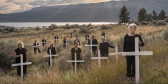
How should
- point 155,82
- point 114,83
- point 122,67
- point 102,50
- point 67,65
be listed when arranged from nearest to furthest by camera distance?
point 155,82, point 114,83, point 122,67, point 102,50, point 67,65

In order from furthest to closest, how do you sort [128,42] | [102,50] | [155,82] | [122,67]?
[102,50] → [122,67] → [128,42] → [155,82]

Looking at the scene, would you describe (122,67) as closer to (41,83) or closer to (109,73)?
(109,73)

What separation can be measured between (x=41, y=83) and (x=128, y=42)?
2.98m

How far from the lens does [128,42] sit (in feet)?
12.2

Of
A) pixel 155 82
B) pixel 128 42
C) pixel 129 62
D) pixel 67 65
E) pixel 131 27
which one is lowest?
pixel 67 65

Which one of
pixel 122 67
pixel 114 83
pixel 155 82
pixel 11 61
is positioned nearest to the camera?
pixel 155 82

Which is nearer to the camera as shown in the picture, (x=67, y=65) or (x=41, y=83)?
(x=41, y=83)

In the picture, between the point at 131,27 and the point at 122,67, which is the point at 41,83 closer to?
the point at 122,67

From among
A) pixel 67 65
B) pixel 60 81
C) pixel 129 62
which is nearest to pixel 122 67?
pixel 129 62

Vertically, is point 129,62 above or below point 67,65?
above

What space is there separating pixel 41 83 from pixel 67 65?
4.14 meters

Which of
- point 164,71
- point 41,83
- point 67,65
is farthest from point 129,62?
point 67,65

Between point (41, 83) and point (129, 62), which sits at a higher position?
point (129, 62)

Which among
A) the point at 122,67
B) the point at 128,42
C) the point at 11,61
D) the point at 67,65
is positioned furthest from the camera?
the point at 11,61
